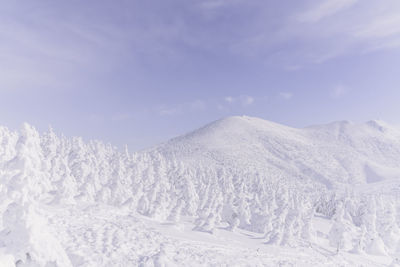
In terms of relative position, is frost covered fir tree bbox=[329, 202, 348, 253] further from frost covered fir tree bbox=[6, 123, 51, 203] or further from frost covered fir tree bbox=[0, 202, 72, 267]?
frost covered fir tree bbox=[0, 202, 72, 267]

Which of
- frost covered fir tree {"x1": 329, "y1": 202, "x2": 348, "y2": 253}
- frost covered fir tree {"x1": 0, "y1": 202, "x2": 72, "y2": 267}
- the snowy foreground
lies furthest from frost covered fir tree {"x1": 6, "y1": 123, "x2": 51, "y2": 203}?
frost covered fir tree {"x1": 329, "y1": 202, "x2": 348, "y2": 253}

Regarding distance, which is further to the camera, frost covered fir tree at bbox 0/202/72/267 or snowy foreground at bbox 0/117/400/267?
snowy foreground at bbox 0/117/400/267

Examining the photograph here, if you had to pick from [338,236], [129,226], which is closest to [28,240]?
[129,226]

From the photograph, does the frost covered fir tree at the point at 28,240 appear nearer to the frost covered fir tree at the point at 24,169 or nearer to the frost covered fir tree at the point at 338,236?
the frost covered fir tree at the point at 24,169

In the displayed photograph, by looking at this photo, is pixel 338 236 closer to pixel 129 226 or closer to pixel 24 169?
pixel 129 226

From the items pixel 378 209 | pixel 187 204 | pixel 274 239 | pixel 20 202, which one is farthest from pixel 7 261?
pixel 378 209

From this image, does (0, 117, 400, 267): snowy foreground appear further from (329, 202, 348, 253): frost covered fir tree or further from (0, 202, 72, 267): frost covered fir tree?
(329, 202, 348, 253): frost covered fir tree

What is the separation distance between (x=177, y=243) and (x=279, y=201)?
5025cm

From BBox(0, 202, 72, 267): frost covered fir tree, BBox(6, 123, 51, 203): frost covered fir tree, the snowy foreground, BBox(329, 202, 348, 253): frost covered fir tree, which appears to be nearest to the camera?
BBox(0, 202, 72, 267): frost covered fir tree

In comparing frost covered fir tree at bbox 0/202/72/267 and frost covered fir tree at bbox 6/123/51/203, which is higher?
frost covered fir tree at bbox 6/123/51/203

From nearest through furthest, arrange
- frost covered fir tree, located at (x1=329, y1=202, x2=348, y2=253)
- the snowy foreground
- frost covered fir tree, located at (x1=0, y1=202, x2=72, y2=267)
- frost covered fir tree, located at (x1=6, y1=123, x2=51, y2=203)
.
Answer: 1. frost covered fir tree, located at (x1=0, y1=202, x2=72, y2=267)
2. the snowy foreground
3. frost covered fir tree, located at (x1=6, y1=123, x2=51, y2=203)
4. frost covered fir tree, located at (x1=329, y1=202, x2=348, y2=253)

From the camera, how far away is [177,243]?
23.4 meters

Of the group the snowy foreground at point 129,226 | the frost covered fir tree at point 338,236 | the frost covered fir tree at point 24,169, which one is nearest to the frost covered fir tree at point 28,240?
the snowy foreground at point 129,226

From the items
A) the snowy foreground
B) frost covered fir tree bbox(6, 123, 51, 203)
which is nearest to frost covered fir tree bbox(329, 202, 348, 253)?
the snowy foreground
